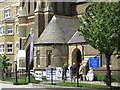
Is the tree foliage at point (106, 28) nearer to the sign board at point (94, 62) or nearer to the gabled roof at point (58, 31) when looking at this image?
the sign board at point (94, 62)

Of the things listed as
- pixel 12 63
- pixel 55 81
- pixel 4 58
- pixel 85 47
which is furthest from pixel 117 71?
pixel 12 63

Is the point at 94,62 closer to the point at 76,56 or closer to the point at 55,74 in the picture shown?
the point at 55,74

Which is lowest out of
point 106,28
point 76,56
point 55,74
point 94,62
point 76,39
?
point 55,74

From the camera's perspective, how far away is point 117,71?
3369 cm

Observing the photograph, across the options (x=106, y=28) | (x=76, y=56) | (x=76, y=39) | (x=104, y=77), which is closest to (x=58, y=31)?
(x=76, y=39)

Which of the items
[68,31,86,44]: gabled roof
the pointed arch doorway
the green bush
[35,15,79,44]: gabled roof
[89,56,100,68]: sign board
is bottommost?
the green bush

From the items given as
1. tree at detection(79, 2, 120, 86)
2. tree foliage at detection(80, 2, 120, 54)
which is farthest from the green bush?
tree foliage at detection(80, 2, 120, 54)

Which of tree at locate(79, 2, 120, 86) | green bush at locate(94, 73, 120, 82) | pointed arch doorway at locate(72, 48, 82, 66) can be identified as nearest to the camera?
tree at locate(79, 2, 120, 86)

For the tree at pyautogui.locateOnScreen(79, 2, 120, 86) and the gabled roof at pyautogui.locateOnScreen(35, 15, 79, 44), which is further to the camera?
the gabled roof at pyautogui.locateOnScreen(35, 15, 79, 44)

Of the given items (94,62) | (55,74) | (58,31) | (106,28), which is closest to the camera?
(106,28)

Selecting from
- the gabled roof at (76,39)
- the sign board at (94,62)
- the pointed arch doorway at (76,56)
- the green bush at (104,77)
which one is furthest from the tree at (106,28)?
the pointed arch doorway at (76,56)

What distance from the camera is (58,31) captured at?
4734cm

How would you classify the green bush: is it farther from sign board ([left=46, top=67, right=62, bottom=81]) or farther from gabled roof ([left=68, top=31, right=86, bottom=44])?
gabled roof ([left=68, top=31, right=86, bottom=44])

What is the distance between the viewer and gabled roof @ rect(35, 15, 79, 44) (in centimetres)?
4650
